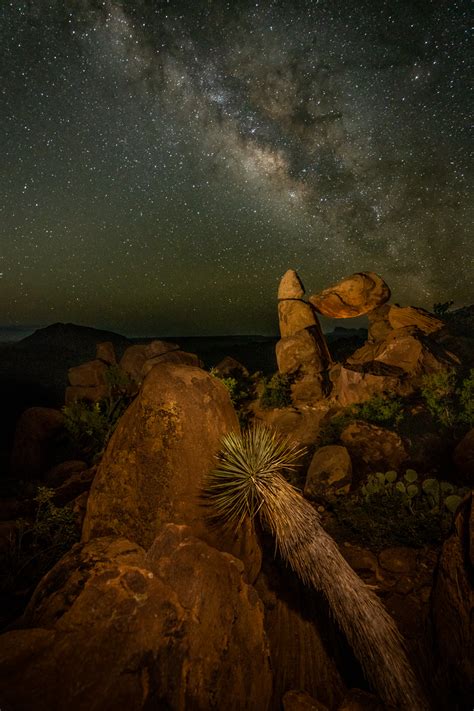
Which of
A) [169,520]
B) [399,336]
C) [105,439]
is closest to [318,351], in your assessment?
[399,336]

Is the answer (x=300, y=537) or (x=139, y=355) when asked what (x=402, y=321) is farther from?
(x=300, y=537)

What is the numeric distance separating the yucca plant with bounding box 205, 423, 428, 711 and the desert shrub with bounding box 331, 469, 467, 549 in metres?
1.35

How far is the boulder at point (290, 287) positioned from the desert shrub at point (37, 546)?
1548 cm

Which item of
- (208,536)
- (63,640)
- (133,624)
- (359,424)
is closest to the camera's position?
(63,640)

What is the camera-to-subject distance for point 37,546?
534 centimetres

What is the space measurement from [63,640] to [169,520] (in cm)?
178

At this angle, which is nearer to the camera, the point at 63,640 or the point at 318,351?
the point at 63,640

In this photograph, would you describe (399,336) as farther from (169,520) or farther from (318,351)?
(169,520)

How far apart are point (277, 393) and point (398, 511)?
362 inches

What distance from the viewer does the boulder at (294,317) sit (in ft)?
59.3

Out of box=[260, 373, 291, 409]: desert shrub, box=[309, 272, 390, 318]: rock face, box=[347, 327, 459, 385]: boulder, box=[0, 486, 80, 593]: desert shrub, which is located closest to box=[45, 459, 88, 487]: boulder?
box=[0, 486, 80, 593]: desert shrub

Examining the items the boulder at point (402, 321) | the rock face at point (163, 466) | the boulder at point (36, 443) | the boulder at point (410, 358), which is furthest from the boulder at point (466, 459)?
the boulder at point (36, 443)

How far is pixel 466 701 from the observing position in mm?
3031

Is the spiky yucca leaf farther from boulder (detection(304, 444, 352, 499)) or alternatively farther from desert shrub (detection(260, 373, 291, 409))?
desert shrub (detection(260, 373, 291, 409))
